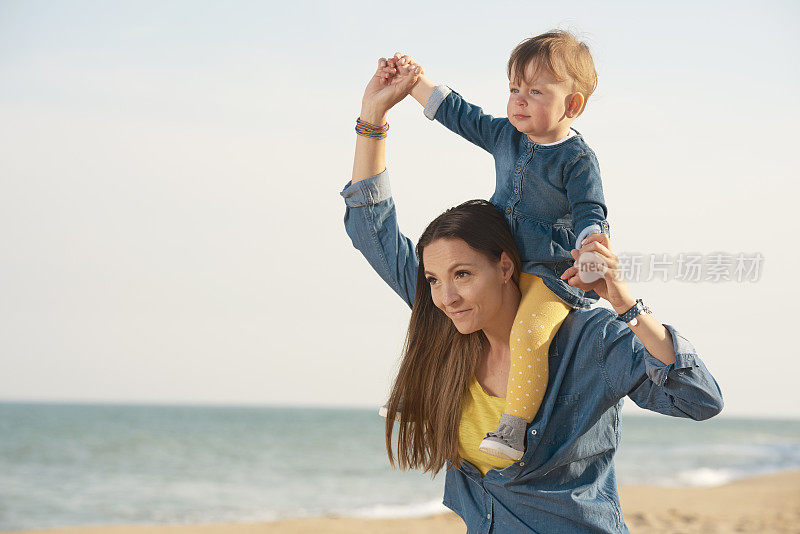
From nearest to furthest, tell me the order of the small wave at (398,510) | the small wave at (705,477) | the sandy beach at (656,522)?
the sandy beach at (656,522), the small wave at (398,510), the small wave at (705,477)

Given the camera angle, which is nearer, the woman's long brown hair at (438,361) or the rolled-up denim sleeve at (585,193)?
the rolled-up denim sleeve at (585,193)

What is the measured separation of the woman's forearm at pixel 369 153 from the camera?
2604 millimetres

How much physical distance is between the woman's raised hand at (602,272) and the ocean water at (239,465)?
9264 mm

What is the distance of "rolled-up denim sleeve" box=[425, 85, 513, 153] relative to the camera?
2.61 meters

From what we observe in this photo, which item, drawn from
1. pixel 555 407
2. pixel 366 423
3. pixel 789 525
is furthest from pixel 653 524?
pixel 366 423

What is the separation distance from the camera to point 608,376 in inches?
87.5

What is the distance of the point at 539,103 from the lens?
7.59 feet

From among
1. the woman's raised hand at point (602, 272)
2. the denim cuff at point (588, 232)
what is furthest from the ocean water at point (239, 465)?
the woman's raised hand at point (602, 272)

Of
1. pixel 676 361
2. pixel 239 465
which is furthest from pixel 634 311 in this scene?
pixel 239 465

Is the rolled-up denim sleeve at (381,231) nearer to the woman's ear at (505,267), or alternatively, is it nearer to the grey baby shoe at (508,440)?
the woman's ear at (505,267)

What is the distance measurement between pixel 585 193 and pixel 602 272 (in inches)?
15.7

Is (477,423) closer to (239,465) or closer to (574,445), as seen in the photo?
(574,445)

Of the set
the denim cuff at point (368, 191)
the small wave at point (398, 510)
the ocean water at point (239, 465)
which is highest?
the denim cuff at point (368, 191)

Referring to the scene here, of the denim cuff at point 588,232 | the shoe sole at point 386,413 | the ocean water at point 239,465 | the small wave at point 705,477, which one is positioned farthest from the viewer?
the small wave at point 705,477
